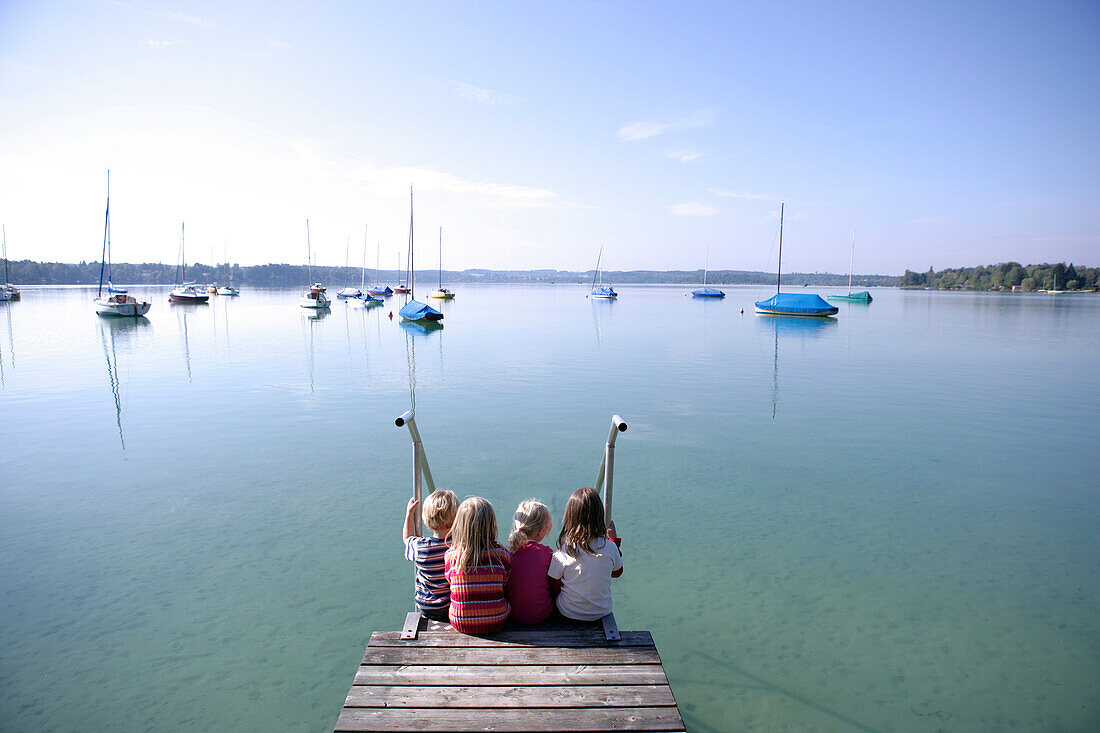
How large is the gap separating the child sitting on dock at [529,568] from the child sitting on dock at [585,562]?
0.09 m

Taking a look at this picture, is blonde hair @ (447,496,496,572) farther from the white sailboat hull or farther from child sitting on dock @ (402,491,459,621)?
the white sailboat hull

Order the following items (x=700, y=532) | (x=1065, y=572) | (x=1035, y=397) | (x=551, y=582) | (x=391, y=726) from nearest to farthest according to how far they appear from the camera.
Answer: (x=391, y=726) < (x=551, y=582) < (x=1065, y=572) < (x=700, y=532) < (x=1035, y=397)

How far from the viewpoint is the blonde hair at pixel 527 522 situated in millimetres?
4246

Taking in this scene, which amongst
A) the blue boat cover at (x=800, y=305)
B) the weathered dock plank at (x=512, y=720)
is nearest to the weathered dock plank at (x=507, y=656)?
the weathered dock plank at (x=512, y=720)

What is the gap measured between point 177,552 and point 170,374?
1610 centimetres

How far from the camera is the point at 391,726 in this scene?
3.23 meters

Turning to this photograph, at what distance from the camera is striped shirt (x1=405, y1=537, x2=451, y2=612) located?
4207mm

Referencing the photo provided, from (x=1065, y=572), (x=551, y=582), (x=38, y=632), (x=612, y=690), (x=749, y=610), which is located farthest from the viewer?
(x=1065, y=572)

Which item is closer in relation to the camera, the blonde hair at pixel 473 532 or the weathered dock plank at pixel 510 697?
the weathered dock plank at pixel 510 697

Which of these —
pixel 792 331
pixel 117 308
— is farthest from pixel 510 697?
pixel 117 308

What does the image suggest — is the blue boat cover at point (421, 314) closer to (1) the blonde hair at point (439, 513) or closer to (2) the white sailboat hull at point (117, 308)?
(2) the white sailboat hull at point (117, 308)

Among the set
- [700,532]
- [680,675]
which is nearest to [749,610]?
[680,675]

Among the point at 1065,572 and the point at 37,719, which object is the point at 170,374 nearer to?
the point at 37,719

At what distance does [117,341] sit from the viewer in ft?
104
